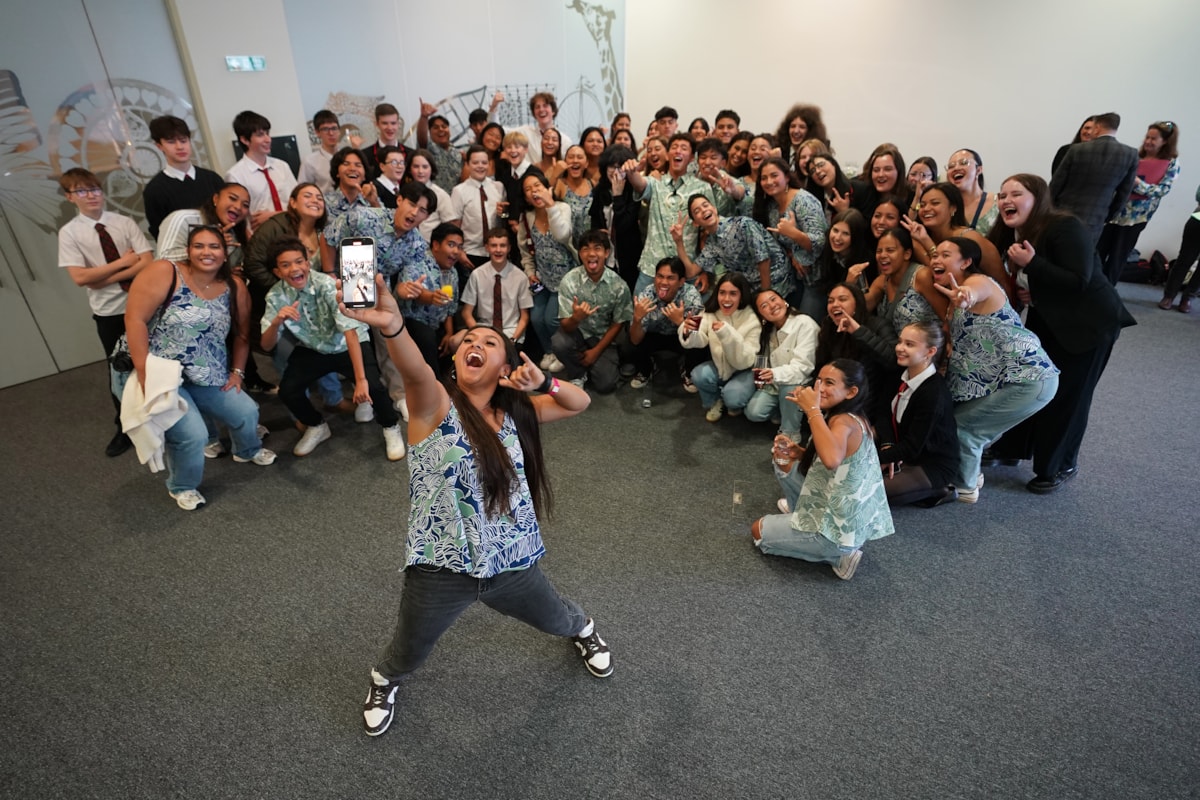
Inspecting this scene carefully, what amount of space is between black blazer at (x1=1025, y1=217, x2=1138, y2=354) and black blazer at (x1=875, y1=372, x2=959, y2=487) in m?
0.54

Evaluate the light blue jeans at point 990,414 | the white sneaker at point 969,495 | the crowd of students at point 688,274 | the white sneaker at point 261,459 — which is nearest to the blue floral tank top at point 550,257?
the crowd of students at point 688,274

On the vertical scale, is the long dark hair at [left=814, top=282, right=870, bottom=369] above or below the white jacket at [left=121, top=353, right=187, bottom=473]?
above

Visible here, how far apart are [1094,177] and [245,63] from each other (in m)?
5.45

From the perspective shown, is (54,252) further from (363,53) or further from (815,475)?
(815,475)

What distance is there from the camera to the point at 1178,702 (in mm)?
1863

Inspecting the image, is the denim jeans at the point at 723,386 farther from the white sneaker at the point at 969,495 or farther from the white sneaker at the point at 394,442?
the white sneaker at the point at 394,442

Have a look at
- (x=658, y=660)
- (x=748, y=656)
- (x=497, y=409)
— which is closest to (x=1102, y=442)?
(x=748, y=656)

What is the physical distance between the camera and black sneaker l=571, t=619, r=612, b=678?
6.43ft

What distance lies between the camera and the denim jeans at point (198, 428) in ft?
8.85

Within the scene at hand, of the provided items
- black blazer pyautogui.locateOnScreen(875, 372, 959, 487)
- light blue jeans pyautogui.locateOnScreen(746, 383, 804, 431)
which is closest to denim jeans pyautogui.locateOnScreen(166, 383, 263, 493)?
light blue jeans pyautogui.locateOnScreen(746, 383, 804, 431)

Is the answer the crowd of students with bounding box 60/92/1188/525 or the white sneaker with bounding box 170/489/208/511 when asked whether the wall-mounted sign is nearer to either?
the crowd of students with bounding box 60/92/1188/525

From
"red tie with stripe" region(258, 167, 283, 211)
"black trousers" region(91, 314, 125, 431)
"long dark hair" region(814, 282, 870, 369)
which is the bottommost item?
"black trousers" region(91, 314, 125, 431)

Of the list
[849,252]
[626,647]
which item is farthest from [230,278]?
[849,252]

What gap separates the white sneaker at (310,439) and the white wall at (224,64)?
2337 mm
